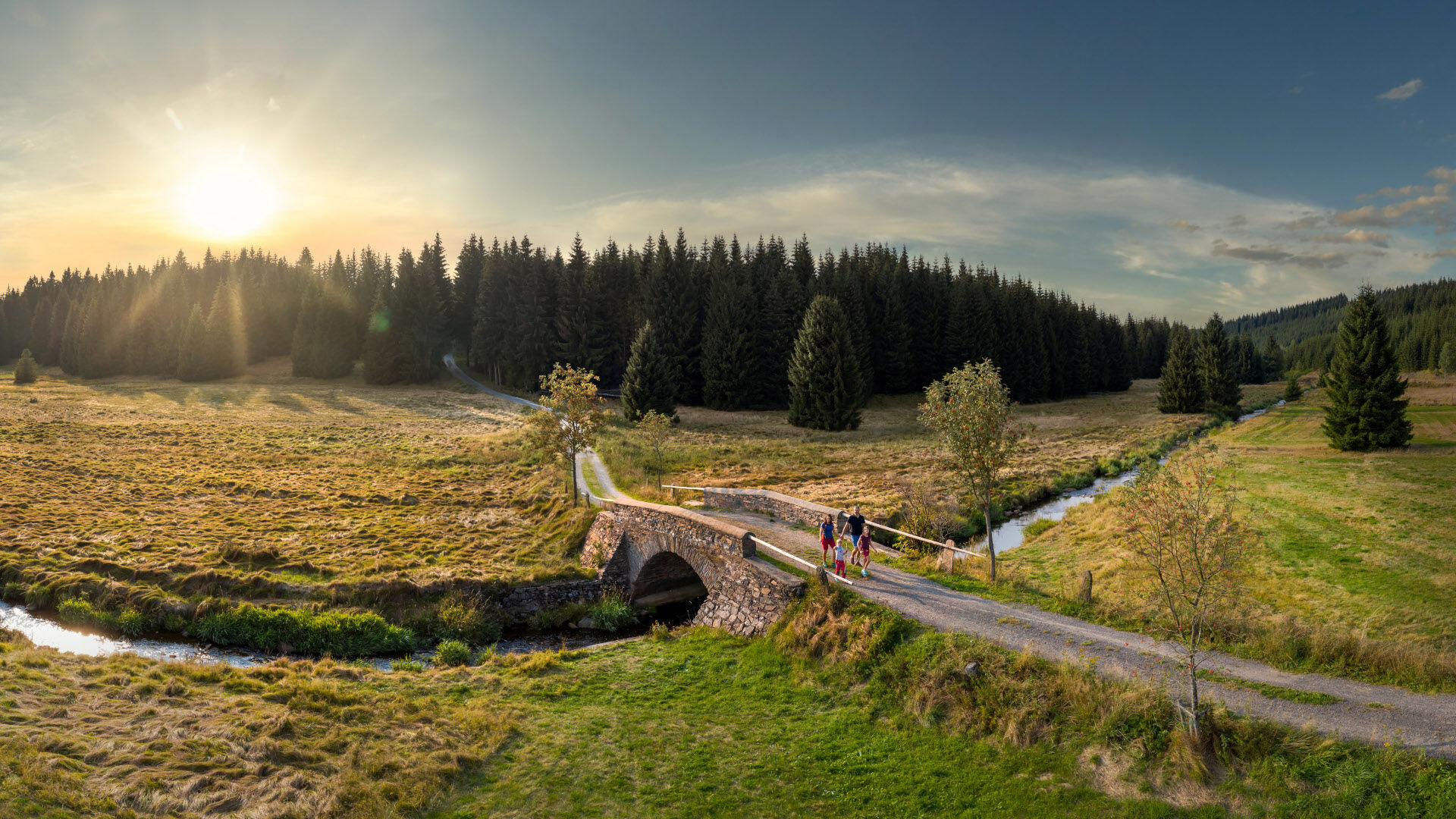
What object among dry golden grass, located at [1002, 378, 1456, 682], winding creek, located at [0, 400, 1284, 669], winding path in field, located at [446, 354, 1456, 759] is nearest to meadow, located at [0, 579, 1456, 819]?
winding path in field, located at [446, 354, 1456, 759]

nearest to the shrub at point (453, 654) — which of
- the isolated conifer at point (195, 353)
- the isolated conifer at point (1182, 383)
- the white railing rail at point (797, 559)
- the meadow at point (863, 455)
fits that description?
the white railing rail at point (797, 559)

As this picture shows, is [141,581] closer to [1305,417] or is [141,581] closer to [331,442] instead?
[331,442]

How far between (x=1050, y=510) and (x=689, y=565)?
21476 millimetres

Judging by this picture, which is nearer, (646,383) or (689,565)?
(689,565)

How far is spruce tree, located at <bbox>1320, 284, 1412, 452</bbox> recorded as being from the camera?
38.9 m

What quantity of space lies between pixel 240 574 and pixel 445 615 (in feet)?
28.7

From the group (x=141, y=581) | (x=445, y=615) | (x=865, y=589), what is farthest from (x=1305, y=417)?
(x=141, y=581)

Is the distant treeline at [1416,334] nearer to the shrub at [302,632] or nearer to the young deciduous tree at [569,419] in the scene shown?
the young deciduous tree at [569,419]

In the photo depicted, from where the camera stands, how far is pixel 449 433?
59.8 metres

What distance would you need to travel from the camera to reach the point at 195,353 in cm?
9462

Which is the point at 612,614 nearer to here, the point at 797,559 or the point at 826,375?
the point at 797,559

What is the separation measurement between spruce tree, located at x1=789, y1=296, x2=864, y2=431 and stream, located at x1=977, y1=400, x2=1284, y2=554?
989 inches

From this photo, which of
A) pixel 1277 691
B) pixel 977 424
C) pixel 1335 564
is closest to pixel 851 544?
pixel 977 424

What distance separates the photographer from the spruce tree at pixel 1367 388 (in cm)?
3891
